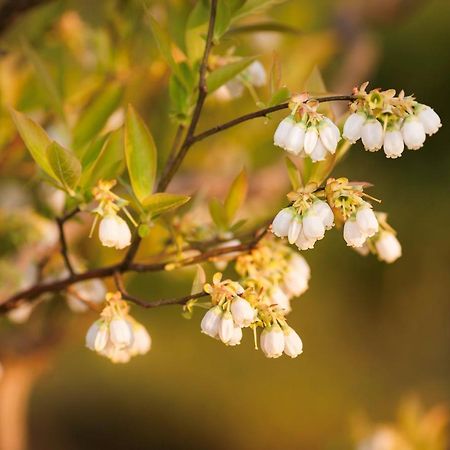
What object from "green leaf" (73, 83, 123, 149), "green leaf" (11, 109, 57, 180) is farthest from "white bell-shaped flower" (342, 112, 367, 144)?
"green leaf" (73, 83, 123, 149)

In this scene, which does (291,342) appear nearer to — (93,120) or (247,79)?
(247,79)

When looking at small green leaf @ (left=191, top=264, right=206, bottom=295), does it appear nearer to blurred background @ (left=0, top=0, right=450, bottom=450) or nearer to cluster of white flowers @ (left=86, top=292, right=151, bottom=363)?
cluster of white flowers @ (left=86, top=292, right=151, bottom=363)

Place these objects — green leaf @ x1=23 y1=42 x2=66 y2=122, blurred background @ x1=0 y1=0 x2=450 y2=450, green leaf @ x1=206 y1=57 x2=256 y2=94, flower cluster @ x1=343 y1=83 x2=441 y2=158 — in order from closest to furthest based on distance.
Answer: flower cluster @ x1=343 y1=83 x2=441 y2=158 → green leaf @ x1=206 y1=57 x2=256 y2=94 → green leaf @ x1=23 y1=42 x2=66 y2=122 → blurred background @ x1=0 y1=0 x2=450 y2=450

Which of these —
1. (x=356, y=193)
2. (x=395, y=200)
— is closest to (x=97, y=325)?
(x=356, y=193)

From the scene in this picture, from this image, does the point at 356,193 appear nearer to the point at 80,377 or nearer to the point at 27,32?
the point at 27,32

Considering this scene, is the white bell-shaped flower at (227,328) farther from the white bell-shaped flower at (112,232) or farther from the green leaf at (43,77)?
the green leaf at (43,77)

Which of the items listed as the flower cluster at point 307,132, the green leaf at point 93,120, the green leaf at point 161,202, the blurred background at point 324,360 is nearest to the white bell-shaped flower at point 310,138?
the flower cluster at point 307,132

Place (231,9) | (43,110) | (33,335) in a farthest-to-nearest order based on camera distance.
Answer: (33,335) < (43,110) < (231,9)
